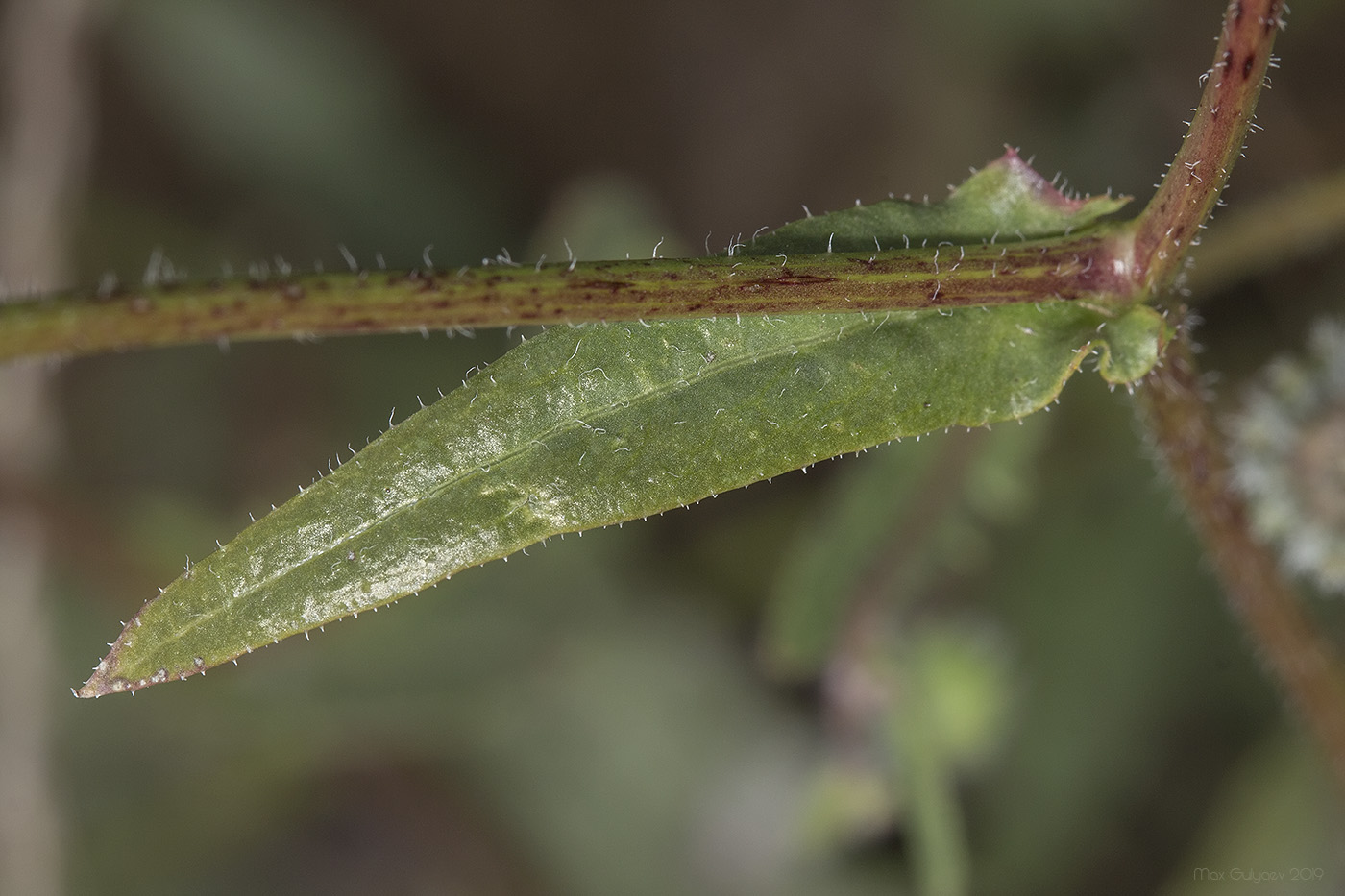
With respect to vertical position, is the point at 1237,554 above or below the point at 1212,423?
below

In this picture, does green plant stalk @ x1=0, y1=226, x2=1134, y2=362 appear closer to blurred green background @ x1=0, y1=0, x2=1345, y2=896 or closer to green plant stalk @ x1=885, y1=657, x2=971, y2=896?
blurred green background @ x1=0, y1=0, x2=1345, y2=896

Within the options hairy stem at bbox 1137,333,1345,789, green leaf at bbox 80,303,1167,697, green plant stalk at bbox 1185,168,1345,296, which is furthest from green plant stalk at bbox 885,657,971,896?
green leaf at bbox 80,303,1167,697

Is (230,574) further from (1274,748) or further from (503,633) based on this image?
(1274,748)

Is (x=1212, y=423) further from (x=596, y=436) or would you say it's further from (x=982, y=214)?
(x=596, y=436)

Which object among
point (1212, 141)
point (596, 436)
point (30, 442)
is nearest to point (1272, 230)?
point (1212, 141)

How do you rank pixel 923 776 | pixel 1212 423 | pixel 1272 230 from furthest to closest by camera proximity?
pixel 1272 230, pixel 923 776, pixel 1212 423

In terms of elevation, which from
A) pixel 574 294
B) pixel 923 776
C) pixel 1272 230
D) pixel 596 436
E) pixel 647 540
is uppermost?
pixel 647 540

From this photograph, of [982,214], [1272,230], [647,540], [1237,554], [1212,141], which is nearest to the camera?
[1212,141]
